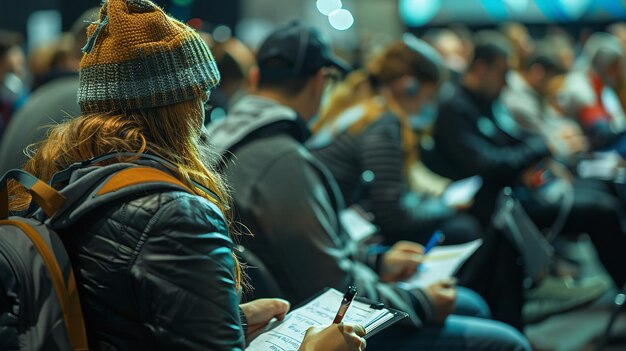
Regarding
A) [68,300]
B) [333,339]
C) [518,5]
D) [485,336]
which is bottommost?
[518,5]

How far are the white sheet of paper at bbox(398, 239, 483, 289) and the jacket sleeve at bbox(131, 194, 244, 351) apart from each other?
1.54 m

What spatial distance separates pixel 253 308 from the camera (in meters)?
1.96

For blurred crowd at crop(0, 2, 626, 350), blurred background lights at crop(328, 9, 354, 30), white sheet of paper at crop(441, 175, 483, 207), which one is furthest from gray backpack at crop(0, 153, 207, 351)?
blurred background lights at crop(328, 9, 354, 30)

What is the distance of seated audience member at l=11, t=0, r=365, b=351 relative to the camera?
58.9 inches

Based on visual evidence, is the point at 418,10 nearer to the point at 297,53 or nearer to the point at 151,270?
the point at 297,53

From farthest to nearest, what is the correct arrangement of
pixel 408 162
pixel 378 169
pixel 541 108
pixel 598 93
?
pixel 541 108 → pixel 598 93 → pixel 408 162 → pixel 378 169

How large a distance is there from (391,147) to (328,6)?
10.8 m

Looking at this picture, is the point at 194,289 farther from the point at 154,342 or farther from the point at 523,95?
the point at 523,95

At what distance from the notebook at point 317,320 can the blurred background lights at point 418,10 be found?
12.7m

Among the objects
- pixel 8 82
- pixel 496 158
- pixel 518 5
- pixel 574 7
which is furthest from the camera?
pixel 518 5

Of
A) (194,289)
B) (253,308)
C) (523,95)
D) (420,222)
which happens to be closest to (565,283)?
(420,222)

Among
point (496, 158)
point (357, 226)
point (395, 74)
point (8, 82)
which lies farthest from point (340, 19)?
point (357, 226)

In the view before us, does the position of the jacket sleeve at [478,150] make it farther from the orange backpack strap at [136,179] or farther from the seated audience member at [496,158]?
the orange backpack strap at [136,179]

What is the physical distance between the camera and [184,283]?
4.90ft
